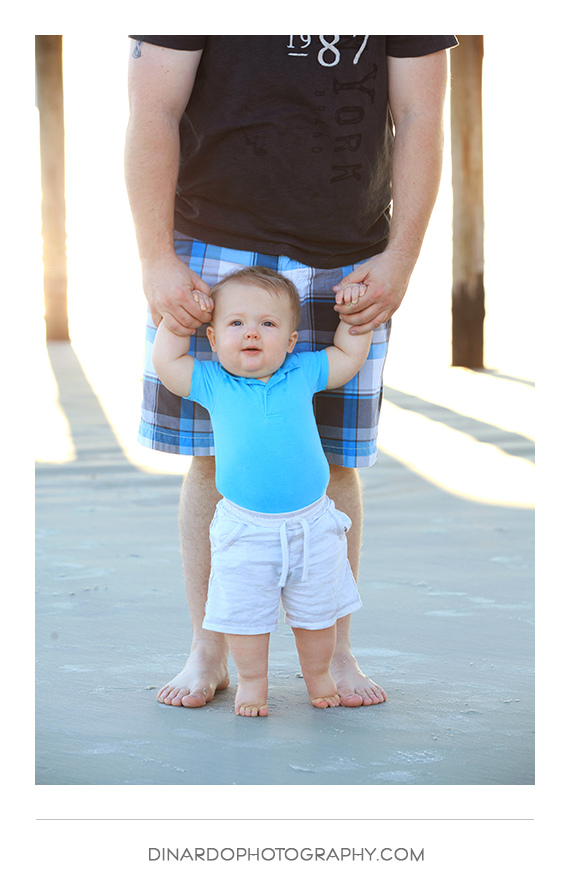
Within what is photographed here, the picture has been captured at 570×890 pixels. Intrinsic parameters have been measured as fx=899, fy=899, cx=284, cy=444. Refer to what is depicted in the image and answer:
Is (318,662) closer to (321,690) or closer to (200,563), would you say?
(321,690)

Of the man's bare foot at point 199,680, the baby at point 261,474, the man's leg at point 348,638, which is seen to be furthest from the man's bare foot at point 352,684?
the man's bare foot at point 199,680

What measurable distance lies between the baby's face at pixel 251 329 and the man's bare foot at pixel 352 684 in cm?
58

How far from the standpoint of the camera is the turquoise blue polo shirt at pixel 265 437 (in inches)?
60.1

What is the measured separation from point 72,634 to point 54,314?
7.37 meters

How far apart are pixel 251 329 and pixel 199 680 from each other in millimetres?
654

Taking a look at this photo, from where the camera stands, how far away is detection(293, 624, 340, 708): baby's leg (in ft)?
5.19

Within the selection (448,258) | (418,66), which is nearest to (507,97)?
(448,258)

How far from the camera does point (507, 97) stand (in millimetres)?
9977

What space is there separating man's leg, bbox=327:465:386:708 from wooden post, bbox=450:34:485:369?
5181mm

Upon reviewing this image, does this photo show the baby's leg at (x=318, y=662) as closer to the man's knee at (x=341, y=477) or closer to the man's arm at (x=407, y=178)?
the man's knee at (x=341, y=477)

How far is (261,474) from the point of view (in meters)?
1.52

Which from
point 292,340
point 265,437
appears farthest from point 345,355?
point 265,437

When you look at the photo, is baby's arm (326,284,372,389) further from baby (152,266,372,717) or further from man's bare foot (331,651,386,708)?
man's bare foot (331,651,386,708)
